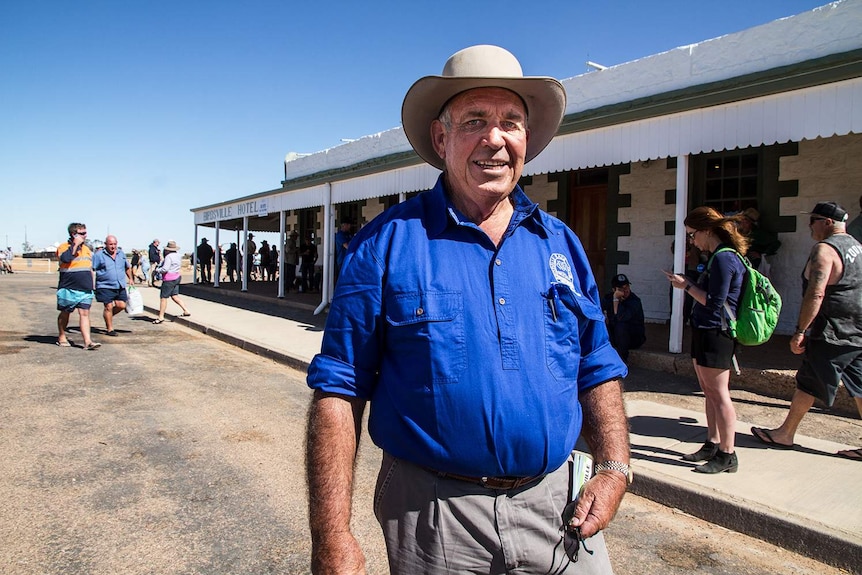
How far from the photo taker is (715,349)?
162 inches

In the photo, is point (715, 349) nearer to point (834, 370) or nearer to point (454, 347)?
point (834, 370)

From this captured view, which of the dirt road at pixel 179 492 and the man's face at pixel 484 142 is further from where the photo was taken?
the dirt road at pixel 179 492

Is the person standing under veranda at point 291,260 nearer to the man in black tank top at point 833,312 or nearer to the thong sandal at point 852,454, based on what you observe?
the man in black tank top at point 833,312

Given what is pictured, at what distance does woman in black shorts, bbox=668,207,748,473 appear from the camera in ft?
13.5

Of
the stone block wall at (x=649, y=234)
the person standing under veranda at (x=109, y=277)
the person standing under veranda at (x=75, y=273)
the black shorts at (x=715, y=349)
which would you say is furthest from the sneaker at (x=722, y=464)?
the person standing under veranda at (x=109, y=277)

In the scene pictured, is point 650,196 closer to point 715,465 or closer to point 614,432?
point 715,465

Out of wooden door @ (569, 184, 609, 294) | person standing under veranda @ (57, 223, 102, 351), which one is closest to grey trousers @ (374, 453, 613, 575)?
person standing under veranda @ (57, 223, 102, 351)

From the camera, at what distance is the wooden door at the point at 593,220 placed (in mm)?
11148

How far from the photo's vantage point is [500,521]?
1555 millimetres

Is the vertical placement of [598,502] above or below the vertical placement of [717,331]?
below

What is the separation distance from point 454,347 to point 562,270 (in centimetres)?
45

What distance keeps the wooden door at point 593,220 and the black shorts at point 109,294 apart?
27.2 feet

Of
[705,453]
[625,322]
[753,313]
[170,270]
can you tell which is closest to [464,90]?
[753,313]

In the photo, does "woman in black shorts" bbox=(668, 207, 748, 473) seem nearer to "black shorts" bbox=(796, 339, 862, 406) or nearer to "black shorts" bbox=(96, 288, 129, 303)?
"black shorts" bbox=(796, 339, 862, 406)
